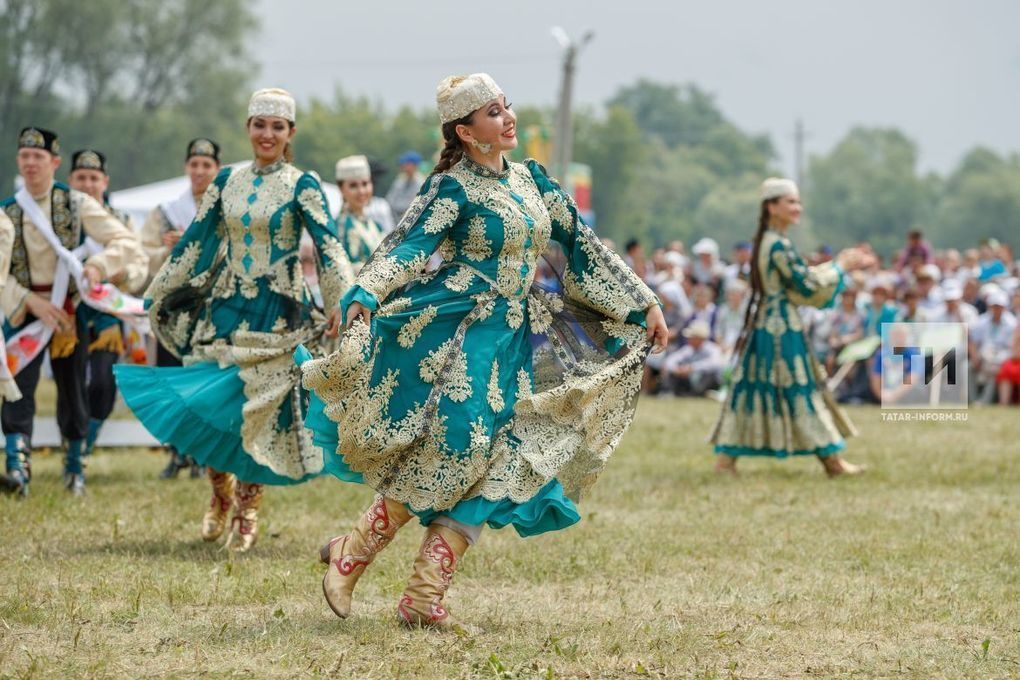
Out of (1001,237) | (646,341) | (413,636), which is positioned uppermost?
(1001,237)

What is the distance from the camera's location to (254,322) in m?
7.24

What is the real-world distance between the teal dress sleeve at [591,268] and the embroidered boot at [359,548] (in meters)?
1.09

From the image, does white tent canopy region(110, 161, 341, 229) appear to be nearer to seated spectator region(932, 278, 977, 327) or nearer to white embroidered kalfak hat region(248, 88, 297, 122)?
seated spectator region(932, 278, 977, 327)

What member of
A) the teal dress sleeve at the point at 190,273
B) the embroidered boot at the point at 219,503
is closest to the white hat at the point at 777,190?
the teal dress sleeve at the point at 190,273

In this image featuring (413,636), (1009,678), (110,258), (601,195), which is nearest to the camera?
(1009,678)

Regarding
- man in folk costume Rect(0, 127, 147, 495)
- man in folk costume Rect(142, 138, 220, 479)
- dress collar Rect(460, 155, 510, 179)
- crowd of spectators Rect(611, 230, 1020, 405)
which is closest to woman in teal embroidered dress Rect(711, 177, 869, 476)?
man in folk costume Rect(142, 138, 220, 479)

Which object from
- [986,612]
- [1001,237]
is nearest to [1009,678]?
[986,612]

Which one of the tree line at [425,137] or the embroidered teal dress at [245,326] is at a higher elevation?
the tree line at [425,137]

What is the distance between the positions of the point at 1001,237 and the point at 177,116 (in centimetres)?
6720

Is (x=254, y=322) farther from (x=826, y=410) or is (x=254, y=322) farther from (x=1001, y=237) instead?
(x=1001, y=237)

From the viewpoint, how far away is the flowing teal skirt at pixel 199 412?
7027mm

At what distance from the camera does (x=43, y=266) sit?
8.70 meters

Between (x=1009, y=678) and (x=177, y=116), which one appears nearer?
(x=1009, y=678)

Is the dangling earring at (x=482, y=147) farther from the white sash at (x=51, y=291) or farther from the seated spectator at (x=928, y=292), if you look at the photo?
the seated spectator at (x=928, y=292)
